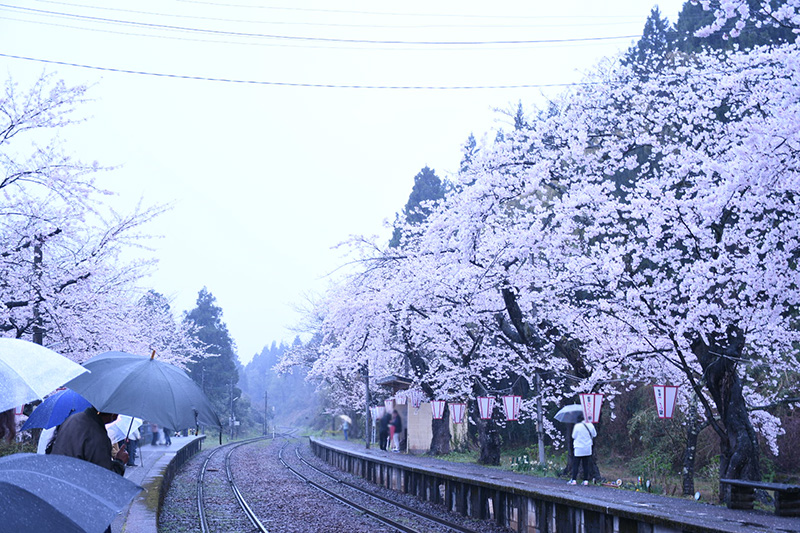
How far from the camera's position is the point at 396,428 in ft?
91.2

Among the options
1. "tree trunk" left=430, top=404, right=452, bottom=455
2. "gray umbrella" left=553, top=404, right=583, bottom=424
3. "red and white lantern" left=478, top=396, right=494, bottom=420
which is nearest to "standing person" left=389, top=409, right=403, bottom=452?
"tree trunk" left=430, top=404, right=452, bottom=455

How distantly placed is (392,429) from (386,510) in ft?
47.1

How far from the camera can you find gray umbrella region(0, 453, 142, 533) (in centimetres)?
310

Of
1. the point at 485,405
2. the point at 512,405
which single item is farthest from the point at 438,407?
the point at 512,405

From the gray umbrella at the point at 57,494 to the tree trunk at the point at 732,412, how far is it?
10246 millimetres

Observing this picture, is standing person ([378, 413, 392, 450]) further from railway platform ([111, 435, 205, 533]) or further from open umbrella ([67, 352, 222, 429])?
open umbrella ([67, 352, 222, 429])

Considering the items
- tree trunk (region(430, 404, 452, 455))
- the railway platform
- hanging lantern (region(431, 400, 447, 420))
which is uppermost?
hanging lantern (region(431, 400, 447, 420))

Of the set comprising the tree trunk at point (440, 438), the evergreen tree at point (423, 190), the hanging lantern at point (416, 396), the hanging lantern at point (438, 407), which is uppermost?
the evergreen tree at point (423, 190)

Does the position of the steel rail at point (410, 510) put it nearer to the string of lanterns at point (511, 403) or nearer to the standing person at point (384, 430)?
the string of lanterns at point (511, 403)

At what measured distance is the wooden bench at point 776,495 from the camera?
A: 9.28 meters

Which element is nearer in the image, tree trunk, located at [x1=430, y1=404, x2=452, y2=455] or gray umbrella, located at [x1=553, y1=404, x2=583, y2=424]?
gray umbrella, located at [x1=553, y1=404, x2=583, y2=424]

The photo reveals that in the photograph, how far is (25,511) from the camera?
311cm

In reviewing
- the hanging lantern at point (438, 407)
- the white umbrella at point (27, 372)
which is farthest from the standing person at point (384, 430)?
the white umbrella at point (27, 372)

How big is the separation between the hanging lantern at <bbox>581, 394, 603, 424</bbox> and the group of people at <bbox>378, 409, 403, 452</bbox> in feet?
45.5
